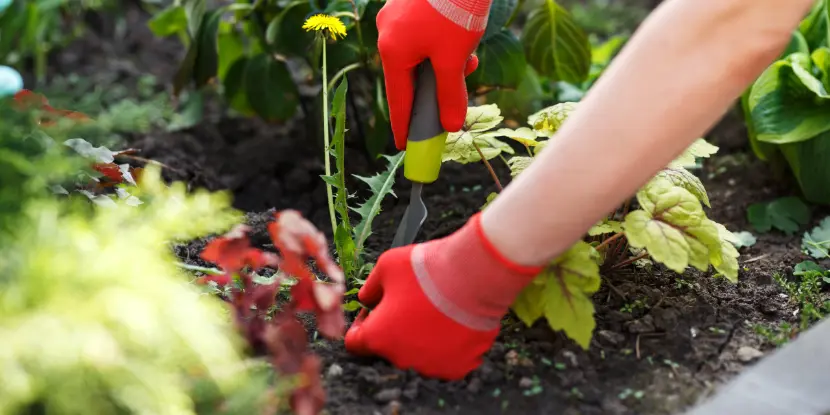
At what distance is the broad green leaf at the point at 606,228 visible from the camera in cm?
139

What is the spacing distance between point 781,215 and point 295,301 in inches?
50.8

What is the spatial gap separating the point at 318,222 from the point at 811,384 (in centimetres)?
120

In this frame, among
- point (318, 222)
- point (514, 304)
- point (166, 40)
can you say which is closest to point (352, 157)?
point (318, 222)

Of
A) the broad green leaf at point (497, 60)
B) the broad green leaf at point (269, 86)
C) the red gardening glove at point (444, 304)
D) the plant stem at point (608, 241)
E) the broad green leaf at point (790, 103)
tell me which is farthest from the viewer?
the broad green leaf at point (269, 86)

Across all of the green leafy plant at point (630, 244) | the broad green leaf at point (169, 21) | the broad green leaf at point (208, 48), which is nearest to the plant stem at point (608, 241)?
the green leafy plant at point (630, 244)

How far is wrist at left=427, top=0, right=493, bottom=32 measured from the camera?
1.29 metres

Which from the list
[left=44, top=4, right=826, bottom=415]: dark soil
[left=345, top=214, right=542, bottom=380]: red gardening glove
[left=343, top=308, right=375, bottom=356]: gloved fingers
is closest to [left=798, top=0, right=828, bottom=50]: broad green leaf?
[left=44, top=4, right=826, bottom=415]: dark soil

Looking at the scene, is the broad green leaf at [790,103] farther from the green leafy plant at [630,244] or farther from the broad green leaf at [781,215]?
the green leafy plant at [630,244]

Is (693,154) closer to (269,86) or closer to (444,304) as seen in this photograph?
(444,304)

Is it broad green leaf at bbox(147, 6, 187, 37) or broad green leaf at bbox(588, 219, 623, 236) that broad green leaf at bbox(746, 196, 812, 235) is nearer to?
broad green leaf at bbox(588, 219, 623, 236)

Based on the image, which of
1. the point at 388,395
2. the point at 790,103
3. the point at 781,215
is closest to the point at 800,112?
the point at 790,103

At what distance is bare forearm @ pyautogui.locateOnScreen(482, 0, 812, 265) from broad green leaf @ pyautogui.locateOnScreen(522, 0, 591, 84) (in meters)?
1.08

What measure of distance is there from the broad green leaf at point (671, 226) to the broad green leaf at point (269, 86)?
3.63 ft

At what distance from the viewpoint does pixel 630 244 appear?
135 cm
